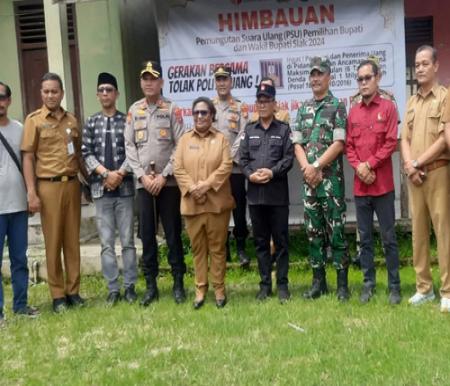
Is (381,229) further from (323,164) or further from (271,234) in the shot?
(271,234)

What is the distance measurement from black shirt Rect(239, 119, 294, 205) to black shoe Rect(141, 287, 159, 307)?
1.29 meters

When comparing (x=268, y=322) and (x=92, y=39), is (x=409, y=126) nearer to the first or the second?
(x=268, y=322)

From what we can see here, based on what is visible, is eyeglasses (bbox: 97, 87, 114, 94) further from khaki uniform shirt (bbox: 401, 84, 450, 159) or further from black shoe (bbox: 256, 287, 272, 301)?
khaki uniform shirt (bbox: 401, 84, 450, 159)

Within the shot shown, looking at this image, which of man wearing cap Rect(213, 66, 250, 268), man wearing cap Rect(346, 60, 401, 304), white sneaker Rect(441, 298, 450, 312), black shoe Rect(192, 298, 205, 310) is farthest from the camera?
man wearing cap Rect(213, 66, 250, 268)

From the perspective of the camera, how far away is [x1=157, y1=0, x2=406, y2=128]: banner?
24.1 ft

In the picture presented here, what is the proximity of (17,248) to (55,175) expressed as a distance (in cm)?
74

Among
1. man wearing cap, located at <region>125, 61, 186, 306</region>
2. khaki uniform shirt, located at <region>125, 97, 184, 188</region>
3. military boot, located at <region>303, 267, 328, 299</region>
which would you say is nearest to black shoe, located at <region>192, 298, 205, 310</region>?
A: man wearing cap, located at <region>125, 61, 186, 306</region>

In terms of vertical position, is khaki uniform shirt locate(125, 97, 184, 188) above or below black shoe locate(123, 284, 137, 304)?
above

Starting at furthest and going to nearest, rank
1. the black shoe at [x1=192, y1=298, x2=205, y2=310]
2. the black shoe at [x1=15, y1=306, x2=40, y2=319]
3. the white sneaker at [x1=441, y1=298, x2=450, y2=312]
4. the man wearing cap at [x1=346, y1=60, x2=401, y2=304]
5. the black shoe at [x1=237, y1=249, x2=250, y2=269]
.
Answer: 1. the black shoe at [x1=237, y1=249, x2=250, y2=269]
2. the black shoe at [x1=15, y1=306, x2=40, y2=319]
3. the black shoe at [x1=192, y1=298, x2=205, y2=310]
4. the man wearing cap at [x1=346, y1=60, x2=401, y2=304]
5. the white sneaker at [x1=441, y1=298, x2=450, y2=312]

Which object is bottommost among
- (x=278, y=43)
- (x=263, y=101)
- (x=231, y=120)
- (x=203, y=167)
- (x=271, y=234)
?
(x=271, y=234)

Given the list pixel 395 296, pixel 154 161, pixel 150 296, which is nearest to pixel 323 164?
pixel 395 296

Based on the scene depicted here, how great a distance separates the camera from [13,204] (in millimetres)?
5500

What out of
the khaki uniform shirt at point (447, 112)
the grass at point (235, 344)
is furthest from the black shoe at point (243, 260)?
the khaki uniform shirt at point (447, 112)

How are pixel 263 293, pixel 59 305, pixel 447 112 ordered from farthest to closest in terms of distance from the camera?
pixel 59 305, pixel 263 293, pixel 447 112
